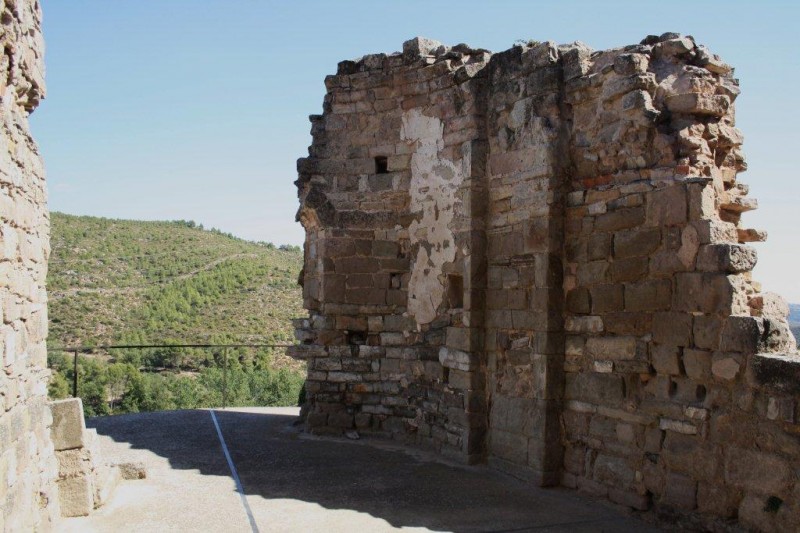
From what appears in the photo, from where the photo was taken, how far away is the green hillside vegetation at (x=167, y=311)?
18.5m

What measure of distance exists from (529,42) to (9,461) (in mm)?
6061

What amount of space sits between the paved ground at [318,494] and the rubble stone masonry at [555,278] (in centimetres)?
40

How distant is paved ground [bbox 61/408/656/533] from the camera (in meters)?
5.77

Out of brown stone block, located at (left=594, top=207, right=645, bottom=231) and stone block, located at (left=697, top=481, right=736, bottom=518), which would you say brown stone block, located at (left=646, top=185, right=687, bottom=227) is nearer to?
brown stone block, located at (left=594, top=207, right=645, bottom=231)

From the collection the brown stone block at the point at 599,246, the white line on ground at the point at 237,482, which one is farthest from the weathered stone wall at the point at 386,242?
the brown stone block at the point at 599,246

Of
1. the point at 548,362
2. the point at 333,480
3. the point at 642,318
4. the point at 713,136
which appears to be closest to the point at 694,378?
the point at 642,318

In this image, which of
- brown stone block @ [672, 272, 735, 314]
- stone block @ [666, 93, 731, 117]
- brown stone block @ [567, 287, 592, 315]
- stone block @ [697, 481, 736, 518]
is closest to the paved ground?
stone block @ [697, 481, 736, 518]

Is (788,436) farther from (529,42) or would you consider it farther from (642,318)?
(529,42)

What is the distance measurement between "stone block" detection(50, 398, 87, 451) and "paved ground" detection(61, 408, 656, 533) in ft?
1.97

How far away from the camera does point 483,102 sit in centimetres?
805

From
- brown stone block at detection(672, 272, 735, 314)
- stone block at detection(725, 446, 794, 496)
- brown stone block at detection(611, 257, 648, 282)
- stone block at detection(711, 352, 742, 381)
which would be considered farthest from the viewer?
brown stone block at detection(611, 257, 648, 282)

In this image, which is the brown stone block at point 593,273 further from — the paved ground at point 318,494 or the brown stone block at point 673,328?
the paved ground at point 318,494

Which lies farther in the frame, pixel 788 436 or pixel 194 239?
pixel 194 239

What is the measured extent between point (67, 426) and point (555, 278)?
14.4ft
